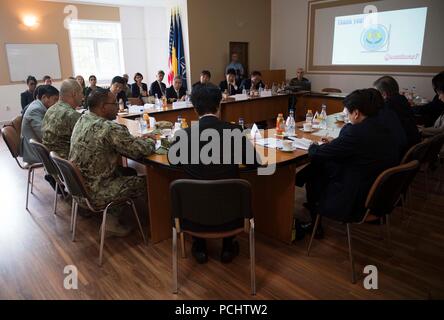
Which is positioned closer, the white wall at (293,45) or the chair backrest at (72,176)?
the chair backrest at (72,176)

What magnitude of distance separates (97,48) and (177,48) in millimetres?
2525

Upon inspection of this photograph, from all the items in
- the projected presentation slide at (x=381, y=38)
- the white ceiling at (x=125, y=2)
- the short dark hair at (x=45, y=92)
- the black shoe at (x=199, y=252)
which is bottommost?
the black shoe at (x=199, y=252)

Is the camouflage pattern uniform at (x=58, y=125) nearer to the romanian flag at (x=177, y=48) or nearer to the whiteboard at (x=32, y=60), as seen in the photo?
the romanian flag at (x=177, y=48)

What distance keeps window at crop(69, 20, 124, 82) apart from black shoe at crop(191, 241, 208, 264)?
731 centimetres

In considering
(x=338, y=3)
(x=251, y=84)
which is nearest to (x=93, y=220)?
(x=251, y=84)

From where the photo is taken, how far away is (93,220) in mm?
3008

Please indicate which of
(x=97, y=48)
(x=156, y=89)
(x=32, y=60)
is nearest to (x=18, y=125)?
(x=156, y=89)

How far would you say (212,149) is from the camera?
1.88 metres

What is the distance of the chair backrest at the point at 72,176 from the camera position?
205 centimetres

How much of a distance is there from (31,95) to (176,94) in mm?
2768

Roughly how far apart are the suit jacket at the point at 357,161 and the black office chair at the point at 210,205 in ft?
2.13

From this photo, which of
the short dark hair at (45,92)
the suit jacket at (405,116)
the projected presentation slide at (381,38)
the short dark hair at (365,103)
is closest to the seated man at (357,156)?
the short dark hair at (365,103)

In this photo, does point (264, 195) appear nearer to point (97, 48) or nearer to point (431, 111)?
point (431, 111)

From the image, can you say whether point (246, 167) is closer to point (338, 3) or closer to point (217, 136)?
point (217, 136)
